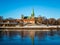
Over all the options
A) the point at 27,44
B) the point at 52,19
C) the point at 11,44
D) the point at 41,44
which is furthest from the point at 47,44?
the point at 52,19

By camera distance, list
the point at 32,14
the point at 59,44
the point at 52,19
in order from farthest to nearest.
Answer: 1. the point at 52,19
2. the point at 32,14
3. the point at 59,44

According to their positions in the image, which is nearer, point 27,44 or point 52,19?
point 27,44

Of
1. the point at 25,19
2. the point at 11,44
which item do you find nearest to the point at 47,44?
the point at 11,44

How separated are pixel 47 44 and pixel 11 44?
4.50 meters

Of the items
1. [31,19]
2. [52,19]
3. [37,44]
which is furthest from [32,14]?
[37,44]

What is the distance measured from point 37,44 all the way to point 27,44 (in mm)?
1268

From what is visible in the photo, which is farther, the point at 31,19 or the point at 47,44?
the point at 31,19

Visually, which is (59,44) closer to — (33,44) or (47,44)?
(47,44)

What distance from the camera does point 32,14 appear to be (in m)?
91.4

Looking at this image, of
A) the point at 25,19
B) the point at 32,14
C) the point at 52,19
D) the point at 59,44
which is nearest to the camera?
the point at 59,44

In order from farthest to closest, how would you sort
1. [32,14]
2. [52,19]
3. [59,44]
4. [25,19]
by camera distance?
[25,19] < [52,19] < [32,14] < [59,44]

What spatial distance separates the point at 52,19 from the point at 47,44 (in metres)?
76.8

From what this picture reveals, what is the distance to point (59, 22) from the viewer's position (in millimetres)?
94000

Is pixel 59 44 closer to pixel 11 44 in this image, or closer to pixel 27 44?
pixel 27 44
